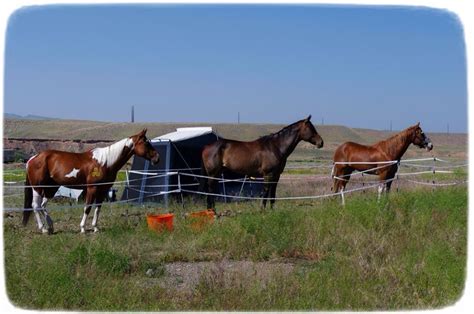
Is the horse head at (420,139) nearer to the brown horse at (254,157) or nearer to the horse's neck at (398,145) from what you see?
the horse's neck at (398,145)

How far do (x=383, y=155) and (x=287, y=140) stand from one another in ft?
7.66

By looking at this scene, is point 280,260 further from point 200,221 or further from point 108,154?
point 108,154

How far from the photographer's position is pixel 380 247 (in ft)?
17.3

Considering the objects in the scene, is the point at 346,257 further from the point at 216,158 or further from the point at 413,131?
the point at 413,131

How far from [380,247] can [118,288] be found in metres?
2.51

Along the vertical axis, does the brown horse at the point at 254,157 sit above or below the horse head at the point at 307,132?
below

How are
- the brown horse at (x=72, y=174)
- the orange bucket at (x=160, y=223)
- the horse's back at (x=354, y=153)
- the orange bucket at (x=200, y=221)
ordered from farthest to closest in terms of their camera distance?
the horse's back at (x=354, y=153)
the brown horse at (x=72, y=174)
the orange bucket at (x=160, y=223)
the orange bucket at (x=200, y=221)

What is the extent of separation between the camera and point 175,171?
38.1ft

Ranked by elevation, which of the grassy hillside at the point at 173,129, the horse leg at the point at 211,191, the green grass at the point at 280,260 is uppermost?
the green grass at the point at 280,260

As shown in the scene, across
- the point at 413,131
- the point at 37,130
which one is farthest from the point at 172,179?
the point at 37,130

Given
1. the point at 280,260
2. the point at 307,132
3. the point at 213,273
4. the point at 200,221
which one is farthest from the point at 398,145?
the point at 213,273

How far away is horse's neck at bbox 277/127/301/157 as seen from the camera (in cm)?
1075

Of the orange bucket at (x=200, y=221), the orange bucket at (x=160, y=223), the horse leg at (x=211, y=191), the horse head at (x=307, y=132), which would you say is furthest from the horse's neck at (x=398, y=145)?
the orange bucket at (x=160, y=223)

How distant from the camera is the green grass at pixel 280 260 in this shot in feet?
12.7
